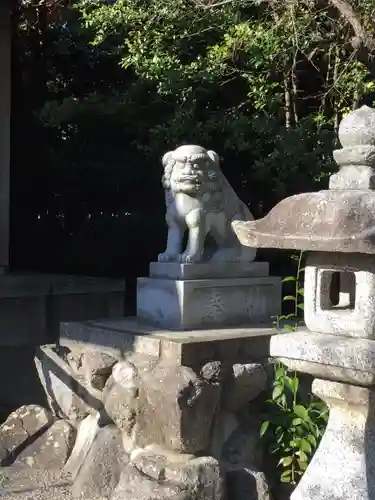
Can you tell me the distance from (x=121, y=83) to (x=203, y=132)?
7.07 ft

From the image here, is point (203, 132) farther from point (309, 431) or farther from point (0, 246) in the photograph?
point (309, 431)

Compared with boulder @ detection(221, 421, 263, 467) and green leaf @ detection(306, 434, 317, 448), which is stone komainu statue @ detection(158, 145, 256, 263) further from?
green leaf @ detection(306, 434, 317, 448)

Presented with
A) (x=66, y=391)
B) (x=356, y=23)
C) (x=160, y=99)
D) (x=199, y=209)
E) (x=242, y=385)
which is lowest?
(x=66, y=391)

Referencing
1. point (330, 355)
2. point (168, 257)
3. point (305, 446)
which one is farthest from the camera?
point (168, 257)

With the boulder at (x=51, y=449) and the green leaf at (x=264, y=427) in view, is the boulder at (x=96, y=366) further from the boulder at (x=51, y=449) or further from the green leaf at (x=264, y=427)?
the green leaf at (x=264, y=427)

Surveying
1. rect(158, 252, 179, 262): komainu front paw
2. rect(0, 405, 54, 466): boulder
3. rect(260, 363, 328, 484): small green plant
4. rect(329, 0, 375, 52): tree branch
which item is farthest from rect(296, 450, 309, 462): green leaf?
rect(329, 0, 375, 52): tree branch

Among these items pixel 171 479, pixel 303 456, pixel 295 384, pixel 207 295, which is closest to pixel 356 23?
pixel 207 295

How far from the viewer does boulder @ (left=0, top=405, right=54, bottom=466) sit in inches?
224

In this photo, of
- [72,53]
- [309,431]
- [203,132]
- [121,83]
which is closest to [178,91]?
[203,132]

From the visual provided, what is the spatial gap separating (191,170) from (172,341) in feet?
4.65

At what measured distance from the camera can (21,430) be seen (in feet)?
19.1

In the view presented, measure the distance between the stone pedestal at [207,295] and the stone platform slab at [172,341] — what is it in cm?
13

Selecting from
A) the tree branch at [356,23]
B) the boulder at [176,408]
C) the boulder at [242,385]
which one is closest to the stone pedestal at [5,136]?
the tree branch at [356,23]

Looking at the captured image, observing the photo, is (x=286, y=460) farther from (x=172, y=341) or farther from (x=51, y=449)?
(x=51, y=449)
